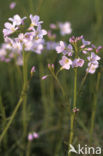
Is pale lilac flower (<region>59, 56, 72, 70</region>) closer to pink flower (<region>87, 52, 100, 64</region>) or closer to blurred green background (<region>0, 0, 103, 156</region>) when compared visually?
pink flower (<region>87, 52, 100, 64</region>)

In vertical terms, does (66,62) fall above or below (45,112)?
above

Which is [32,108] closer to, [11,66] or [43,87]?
[43,87]

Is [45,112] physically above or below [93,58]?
below

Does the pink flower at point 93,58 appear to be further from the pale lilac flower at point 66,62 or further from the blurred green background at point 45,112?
the blurred green background at point 45,112

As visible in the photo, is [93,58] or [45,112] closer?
[93,58]

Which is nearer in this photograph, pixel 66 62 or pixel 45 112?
pixel 66 62

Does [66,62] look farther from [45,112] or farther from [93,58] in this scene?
[45,112]

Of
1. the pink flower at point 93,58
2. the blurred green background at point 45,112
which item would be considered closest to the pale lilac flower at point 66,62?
the pink flower at point 93,58

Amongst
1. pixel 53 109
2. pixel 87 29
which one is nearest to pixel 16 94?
pixel 53 109

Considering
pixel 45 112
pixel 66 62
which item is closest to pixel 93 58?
pixel 66 62

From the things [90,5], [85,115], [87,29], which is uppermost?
[90,5]

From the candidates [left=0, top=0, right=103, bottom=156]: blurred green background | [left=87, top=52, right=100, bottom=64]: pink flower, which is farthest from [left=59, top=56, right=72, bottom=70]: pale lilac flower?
[left=0, top=0, right=103, bottom=156]: blurred green background
